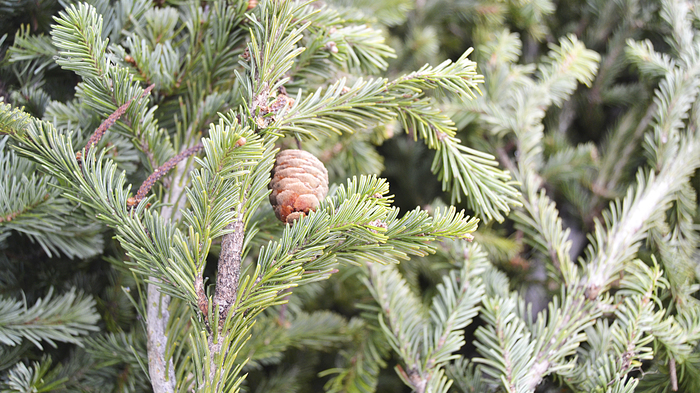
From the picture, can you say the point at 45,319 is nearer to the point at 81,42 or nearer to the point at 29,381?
the point at 29,381

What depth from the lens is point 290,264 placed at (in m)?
0.35

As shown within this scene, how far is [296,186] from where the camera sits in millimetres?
365

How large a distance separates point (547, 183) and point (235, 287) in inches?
26.4

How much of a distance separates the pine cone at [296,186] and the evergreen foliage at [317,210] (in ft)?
0.04

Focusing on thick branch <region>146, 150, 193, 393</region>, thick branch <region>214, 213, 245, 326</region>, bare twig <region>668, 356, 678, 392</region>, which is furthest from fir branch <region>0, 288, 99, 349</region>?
bare twig <region>668, 356, 678, 392</region>

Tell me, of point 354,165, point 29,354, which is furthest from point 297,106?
point 29,354

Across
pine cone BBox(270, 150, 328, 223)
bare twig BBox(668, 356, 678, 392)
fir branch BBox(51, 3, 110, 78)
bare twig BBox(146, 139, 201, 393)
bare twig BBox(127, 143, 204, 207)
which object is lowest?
bare twig BBox(668, 356, 678, 392)

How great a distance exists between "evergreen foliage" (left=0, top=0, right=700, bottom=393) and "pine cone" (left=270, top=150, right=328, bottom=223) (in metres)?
0.01

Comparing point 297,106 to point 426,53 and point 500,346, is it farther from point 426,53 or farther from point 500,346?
point 426,53

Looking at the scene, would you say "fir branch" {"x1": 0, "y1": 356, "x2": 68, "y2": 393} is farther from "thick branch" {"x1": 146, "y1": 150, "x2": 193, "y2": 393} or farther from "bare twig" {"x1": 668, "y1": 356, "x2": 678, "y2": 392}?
"bare twig" {"x1": 668, "y1": 356, "x2": 678, "y2": 392}

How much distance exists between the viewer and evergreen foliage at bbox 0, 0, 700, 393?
35 centimetres

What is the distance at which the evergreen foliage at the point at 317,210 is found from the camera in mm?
355

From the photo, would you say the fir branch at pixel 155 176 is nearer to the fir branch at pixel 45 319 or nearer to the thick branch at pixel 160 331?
the thick branch at pixel 160 331

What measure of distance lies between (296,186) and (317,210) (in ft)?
0.10
